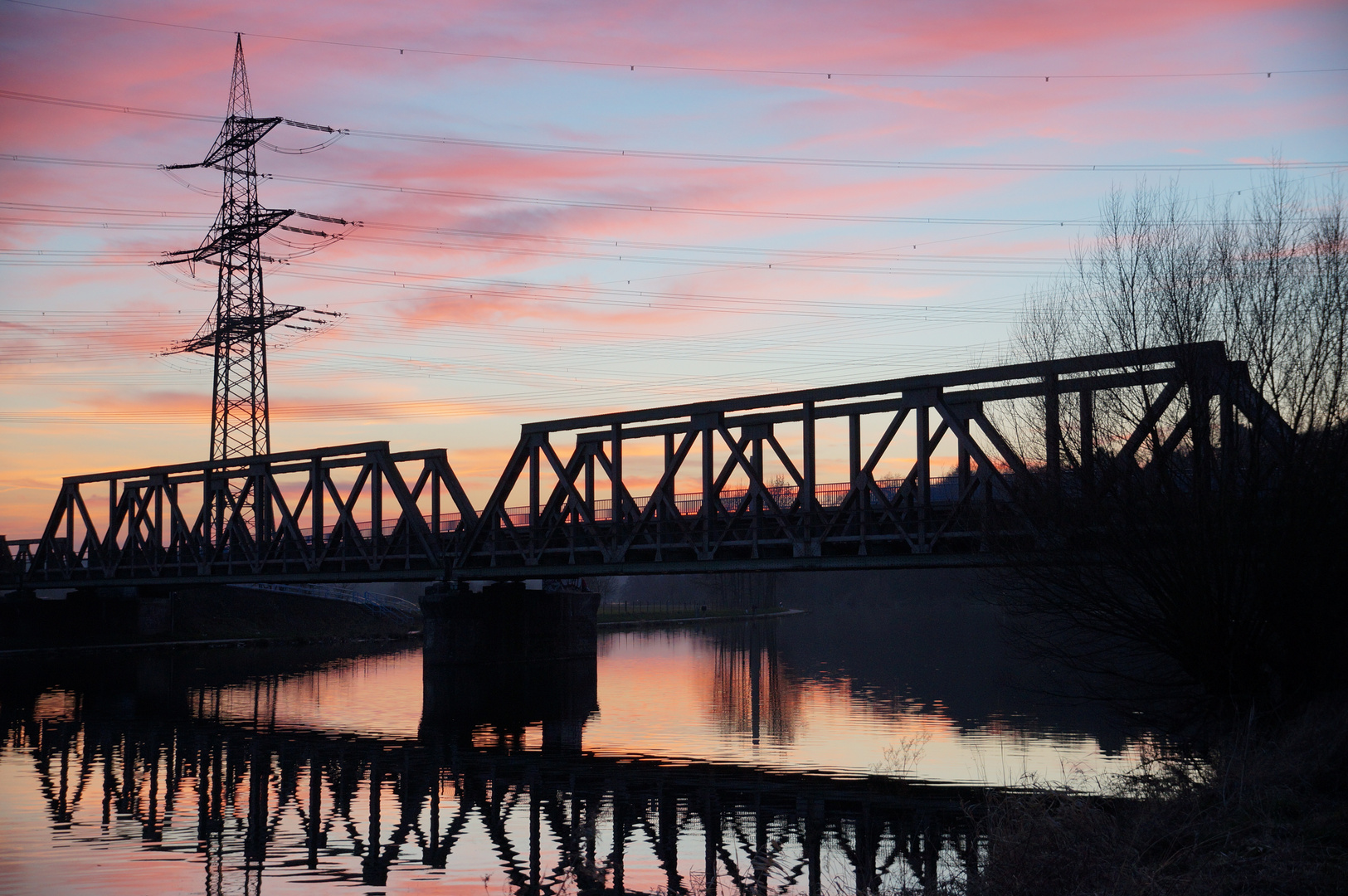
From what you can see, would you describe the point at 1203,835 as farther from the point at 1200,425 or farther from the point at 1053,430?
the point at 1053,430

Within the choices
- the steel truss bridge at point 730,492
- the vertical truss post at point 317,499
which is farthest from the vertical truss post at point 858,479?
the vertical truss post at point 317,499

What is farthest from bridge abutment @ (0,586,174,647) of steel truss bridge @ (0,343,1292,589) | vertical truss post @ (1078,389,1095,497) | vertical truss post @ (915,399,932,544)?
vertical truss post @ (1078,389,1095,497)

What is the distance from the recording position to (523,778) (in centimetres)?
2734

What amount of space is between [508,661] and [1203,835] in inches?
1819

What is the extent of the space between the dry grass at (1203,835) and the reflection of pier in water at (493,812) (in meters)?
1.67

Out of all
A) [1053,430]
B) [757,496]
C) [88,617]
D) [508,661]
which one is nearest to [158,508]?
[88,617]

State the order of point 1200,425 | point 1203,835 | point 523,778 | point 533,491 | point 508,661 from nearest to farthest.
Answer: point 1203,835 < point 1200,425 < point 523,778 < point 533,491 < point 508,661

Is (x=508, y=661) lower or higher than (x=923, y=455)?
lower

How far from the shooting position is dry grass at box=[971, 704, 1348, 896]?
505 inches

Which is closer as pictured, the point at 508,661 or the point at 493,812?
the point at 493,812

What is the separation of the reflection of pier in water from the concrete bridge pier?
3593 mm

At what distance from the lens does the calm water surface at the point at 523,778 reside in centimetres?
1850

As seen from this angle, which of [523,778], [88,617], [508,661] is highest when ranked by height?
[88,617]

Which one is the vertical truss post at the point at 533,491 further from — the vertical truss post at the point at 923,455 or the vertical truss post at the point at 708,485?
the vertical truss post at the point at 923,455
